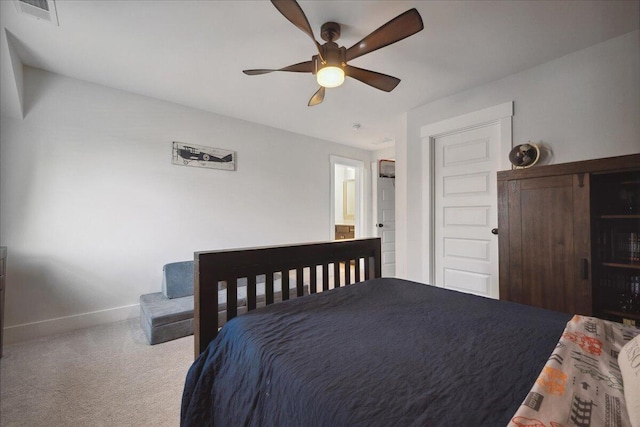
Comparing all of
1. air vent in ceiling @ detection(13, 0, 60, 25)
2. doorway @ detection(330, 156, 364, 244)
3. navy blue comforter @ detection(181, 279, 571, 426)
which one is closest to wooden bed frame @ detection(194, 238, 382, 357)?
navy blue comforter @ detection(181, 279, 571, 426)

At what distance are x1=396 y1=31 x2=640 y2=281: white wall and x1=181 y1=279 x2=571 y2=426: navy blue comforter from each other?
5.77 feet

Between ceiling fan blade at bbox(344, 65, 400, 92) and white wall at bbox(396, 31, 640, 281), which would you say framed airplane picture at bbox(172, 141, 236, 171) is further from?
white wall at bbox(396, 31, 640, 281)

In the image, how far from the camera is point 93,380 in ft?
5.85

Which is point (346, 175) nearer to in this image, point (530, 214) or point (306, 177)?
point (306, 177)

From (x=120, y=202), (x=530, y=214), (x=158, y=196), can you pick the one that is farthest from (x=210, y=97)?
(x=530, y=214)

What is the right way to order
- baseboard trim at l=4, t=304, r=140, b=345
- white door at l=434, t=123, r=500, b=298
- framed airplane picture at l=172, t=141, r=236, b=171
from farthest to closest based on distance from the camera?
framed airplane picture at l=172, t=141, r=236, b=171 < white door at l=434, t=123, r=500, b=298 < baseboard trim at l=4, t=304, r=140, b=345

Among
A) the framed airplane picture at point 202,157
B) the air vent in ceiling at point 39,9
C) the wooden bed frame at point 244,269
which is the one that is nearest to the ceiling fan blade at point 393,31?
the wooden bed frame at point 244,269

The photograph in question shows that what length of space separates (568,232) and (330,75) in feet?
6.38

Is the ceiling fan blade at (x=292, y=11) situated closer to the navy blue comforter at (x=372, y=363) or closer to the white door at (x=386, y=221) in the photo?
the navy blue comforter at (x=372, y=363)

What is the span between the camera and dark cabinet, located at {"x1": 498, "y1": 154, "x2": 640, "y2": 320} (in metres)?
1.74

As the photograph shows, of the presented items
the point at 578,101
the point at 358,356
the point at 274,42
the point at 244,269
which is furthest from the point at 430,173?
the point at 358,356

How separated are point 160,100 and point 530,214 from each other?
3.77 metres

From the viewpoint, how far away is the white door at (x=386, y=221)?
4637 millimetres

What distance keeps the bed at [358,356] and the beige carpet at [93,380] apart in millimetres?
816
